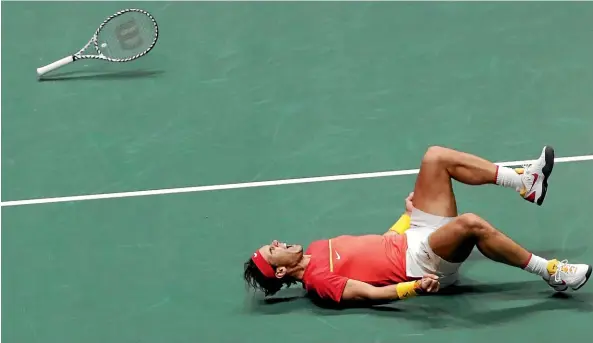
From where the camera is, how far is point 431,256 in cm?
635

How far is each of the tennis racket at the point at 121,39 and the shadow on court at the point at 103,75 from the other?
0.08m

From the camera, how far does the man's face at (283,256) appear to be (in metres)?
6.46

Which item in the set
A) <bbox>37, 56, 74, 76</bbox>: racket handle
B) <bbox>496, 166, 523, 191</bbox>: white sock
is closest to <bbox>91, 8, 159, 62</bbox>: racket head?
<bbox>37, 56, 74, 76</bbox>: racket handle

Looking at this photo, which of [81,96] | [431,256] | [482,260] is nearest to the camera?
[431,256]

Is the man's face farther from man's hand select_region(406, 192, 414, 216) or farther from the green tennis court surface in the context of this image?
man's hand select_region(406, 192, 414, 216)

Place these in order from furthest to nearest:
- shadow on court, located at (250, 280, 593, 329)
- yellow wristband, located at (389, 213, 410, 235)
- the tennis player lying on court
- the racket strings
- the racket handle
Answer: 1. the racket strings
2. the racket handle
3. yellow wristband, located at (389, 213, 410, 235)
4. shadow on court, located at (250, 280, 593, 329)
5. the tennis player lying on court

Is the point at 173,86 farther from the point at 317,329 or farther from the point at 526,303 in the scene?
the point at 526,303

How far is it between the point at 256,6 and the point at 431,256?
393 centimetres

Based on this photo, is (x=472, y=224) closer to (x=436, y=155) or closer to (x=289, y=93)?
(x=436, y=155)

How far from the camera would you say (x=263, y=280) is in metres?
6.54

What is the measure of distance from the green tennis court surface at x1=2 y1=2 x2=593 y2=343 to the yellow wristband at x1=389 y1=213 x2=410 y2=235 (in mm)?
332

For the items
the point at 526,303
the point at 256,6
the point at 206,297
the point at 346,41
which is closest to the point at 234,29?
the point at 256,6

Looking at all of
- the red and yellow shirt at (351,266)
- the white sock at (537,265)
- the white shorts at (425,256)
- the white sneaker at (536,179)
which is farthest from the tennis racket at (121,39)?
the white sock at (537,265)

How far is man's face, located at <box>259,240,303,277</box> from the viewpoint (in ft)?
21.2
